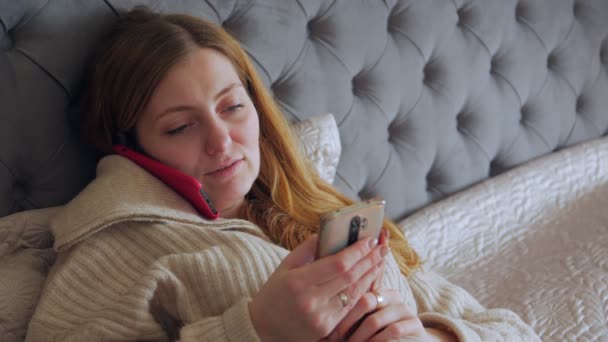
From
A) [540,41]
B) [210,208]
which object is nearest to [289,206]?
[210,208]

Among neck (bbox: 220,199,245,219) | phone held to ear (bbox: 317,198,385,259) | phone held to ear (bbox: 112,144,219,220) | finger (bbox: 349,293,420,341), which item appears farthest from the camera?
neck (bbox: 220,199,245,219)

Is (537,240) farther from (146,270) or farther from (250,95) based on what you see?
(146,270)

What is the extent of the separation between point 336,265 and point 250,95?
0.53 m

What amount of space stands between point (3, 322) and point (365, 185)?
894 mm

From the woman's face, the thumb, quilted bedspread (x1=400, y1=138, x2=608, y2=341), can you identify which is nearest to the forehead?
the woman's face

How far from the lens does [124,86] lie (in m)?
0.93

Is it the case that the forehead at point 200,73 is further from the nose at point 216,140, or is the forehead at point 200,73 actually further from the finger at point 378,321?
the finger at point 378,321

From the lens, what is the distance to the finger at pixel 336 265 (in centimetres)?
65

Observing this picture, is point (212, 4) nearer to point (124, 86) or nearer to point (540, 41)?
point (124, 86)

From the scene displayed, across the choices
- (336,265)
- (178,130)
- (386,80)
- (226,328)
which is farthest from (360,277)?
(386,80)

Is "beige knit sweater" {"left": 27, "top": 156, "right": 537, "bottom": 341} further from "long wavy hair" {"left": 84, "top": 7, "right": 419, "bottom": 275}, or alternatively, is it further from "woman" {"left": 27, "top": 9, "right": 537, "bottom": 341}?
"long wavy hair" {"left": 84, "top": 7, "right": 419, "bottom": 275}

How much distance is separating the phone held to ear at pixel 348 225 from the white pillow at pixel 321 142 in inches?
21.6

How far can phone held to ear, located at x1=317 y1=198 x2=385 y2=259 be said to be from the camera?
2.08ft

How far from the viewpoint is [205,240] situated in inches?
32.8
